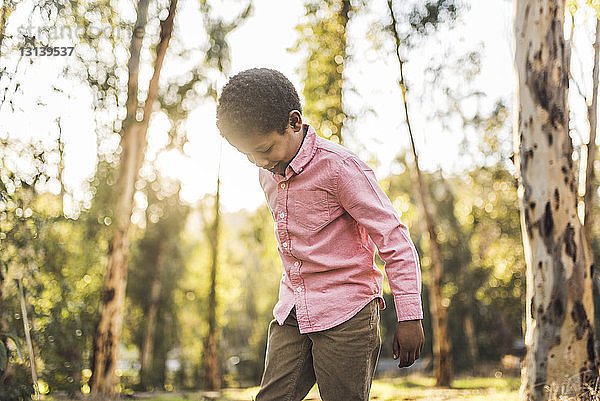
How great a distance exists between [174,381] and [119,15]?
64.9 ft

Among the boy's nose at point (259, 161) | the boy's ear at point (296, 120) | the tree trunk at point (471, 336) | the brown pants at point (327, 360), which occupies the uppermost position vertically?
the boy's ear at point (296, 120)

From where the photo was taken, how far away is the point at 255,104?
2.17 m

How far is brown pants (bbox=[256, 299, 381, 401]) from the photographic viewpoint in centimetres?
221

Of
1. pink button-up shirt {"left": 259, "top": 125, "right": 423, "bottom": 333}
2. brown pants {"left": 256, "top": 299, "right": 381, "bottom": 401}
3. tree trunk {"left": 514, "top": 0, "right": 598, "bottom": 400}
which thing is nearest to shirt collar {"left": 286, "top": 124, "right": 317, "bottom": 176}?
pink button-up shirt {"left": 259, "top": 125, "right": 423, "bottom": 333}

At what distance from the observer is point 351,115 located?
11109mm

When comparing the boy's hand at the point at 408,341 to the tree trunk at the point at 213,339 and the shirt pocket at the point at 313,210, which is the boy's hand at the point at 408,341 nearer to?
the shirt pocket at the point at 313,210

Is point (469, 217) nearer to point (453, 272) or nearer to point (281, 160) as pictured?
point (453, 272)

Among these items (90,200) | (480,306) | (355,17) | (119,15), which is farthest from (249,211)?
(480,306)

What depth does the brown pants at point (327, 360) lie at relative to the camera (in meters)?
2.21

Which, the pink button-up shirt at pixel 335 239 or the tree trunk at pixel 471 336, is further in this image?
the tree trunk at pixel 471 336

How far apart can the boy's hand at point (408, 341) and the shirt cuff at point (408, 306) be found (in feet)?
0.06

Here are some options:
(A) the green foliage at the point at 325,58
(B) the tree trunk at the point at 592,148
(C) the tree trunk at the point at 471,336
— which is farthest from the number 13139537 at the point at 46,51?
(C) the tree trunk at the point at 471,336

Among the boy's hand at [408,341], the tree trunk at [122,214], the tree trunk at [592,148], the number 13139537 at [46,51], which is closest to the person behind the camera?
the boy's hand at [408,341]

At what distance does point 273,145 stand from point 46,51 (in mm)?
3190
